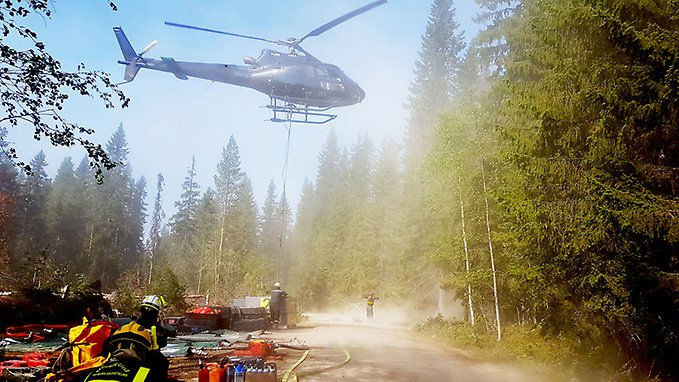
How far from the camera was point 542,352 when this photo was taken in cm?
1466

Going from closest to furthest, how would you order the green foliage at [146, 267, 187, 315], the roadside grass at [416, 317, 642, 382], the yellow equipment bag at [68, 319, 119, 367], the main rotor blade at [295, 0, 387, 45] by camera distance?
the yellow equipment bag at [68, 319, 119, 367]
the roadside grass at [416, 317, 642, 382]
the main rotor blade at [295, 0, 387, 45]
the green foliage at [146, 267, 187, 315]

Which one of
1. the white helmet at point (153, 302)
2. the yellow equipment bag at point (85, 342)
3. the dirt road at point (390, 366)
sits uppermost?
the white helmet at point (153, 302)

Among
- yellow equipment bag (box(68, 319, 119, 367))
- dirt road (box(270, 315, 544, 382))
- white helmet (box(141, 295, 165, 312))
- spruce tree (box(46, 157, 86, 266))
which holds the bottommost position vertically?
dirt road (box(270, 315, 544, 382))

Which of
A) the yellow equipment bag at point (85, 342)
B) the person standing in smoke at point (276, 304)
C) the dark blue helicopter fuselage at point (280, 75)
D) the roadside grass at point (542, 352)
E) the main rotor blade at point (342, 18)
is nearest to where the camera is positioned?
the yellow equipment bag at point (85, 342)

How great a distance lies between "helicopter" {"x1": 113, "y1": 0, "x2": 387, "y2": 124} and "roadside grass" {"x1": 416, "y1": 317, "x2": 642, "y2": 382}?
13.2 meters

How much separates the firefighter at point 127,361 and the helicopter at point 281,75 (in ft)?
65.8

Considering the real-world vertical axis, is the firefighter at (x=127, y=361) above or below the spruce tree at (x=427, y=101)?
below

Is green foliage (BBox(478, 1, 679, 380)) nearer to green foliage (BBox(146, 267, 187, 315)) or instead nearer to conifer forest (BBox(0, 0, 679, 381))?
conifer forest (BBox(0, 0, 679, 381))

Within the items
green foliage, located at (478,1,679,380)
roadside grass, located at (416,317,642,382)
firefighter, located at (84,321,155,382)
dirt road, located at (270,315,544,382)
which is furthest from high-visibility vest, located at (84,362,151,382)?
roadside grass, located at (416,317,642,382)

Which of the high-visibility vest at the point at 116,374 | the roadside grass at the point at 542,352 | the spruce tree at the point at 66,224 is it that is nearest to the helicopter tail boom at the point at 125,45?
the roadside grass at the point at 542,352

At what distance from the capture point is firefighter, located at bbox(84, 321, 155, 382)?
288cm

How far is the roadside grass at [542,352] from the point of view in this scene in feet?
37.1

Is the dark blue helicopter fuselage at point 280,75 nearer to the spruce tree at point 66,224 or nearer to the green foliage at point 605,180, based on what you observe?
the green foliage at point 605,180

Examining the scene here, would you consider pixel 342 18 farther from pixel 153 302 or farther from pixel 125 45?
pixel 153 302
